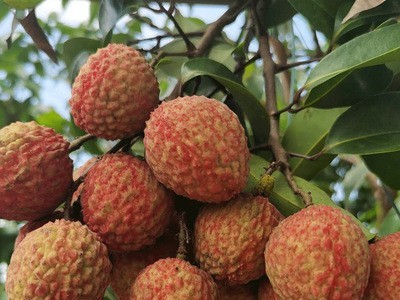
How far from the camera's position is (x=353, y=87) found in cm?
92

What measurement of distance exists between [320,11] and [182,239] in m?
0.49

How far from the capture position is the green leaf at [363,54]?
79 cm

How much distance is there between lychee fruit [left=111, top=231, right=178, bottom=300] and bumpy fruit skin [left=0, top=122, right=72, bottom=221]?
0.12m

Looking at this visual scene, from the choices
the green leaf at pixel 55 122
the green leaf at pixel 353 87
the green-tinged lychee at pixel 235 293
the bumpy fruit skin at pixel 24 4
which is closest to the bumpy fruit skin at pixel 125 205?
the green-tinged lychee at pixel 235 293

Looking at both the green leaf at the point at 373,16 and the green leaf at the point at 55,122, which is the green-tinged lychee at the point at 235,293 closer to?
the green leaf at the point at 373,16

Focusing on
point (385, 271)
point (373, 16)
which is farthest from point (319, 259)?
point (373, 16)

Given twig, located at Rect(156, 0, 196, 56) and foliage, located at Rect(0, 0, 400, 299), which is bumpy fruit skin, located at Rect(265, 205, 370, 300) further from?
twig, located at Rect(156, 0, 196, 56)

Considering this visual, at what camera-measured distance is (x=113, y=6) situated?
1081 millimetres

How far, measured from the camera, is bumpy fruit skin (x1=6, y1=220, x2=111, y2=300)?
28.4 inches

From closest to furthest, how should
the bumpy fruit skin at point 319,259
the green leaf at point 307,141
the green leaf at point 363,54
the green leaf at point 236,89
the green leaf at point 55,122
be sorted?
the bumpy fruit skin at point 319,259
the green leaf at point 363,54
the green leaf at point 236,89
the green leaf at point 307,141
the green leaf at point 55,122

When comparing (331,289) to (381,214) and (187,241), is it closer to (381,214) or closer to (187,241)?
(187,241)

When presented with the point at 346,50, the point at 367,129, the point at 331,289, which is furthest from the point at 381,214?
the point at 331,289

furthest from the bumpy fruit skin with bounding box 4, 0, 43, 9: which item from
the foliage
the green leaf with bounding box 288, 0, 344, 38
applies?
the green leaf with bounding box 288, 0, 344, 38

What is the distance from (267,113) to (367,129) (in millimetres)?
154
